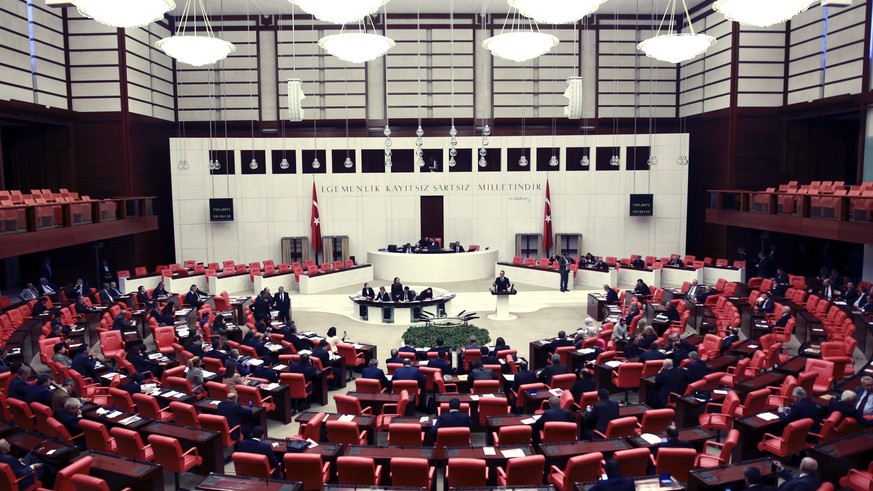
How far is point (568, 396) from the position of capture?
360 inches

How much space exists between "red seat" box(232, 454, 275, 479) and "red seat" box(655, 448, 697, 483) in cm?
441

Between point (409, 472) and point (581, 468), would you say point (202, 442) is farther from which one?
point (581, 468)

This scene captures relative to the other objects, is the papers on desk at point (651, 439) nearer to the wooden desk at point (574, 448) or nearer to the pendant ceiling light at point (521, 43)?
the wooden desk at point (574, 448)

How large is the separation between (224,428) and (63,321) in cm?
893

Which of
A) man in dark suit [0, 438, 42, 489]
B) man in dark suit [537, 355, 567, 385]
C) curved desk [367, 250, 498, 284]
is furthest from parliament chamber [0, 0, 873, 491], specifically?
man in dark suit [537, 355, 567, 385]

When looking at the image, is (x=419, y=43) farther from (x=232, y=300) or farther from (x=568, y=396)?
(x=568, y=396)

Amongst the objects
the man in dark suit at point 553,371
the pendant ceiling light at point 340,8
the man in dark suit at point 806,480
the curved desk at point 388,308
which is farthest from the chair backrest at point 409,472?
the curved desk at point 388,308

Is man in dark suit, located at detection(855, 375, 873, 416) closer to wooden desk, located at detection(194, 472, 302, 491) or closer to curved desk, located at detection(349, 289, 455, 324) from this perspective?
wooden desk, located at detection(194, 472, 302, 491)

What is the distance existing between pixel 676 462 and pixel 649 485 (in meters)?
0.72

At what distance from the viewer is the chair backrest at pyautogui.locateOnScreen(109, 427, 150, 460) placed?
752 cm

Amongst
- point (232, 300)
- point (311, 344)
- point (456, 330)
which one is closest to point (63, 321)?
point (232, 300)

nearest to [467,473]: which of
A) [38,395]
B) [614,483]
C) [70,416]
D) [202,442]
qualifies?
[614,483]

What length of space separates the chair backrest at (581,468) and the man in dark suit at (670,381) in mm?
3634

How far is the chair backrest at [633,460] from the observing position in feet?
22.7
